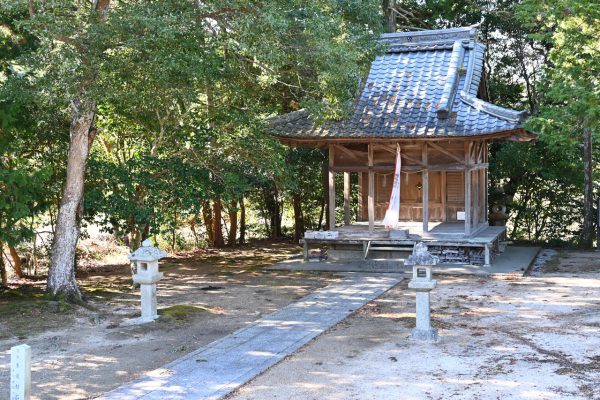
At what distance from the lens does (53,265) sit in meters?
11.9

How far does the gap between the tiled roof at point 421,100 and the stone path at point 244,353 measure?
5195 mm

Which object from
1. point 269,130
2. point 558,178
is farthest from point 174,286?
point 558,178

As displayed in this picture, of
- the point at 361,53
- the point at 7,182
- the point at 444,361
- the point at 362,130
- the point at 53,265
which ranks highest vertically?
the point at 361,53

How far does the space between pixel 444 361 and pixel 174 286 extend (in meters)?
8.14

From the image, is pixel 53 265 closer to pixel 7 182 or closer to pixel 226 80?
pixel 7 182

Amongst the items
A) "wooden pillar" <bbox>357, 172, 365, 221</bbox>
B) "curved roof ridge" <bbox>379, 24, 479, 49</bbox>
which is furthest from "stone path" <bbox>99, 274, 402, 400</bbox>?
"curved roof ridge" <bbox>379, 24, 479, 49</bbox>

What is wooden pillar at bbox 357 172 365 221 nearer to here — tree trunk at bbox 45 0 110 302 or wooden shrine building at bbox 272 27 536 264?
wooden shrine building at bbox 272 27 536 264

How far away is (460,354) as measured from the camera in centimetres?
852

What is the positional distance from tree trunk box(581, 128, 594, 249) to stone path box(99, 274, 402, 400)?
1067cm

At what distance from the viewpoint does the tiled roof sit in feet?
53.1

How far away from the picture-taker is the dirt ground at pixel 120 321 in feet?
26.0

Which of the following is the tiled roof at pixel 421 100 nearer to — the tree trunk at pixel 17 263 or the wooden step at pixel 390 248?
the wooden step at pixel 390 248

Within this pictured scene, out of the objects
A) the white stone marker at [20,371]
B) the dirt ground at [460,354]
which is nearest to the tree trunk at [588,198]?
the dirt ground at [460,354]

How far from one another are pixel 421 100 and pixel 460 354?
34.0 feet
